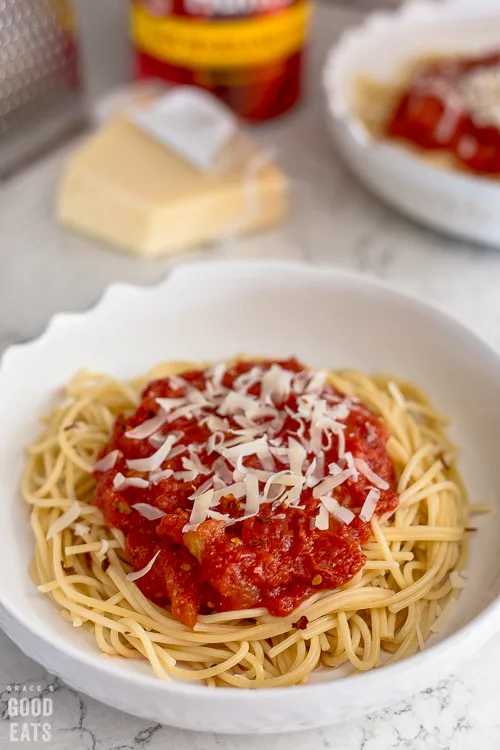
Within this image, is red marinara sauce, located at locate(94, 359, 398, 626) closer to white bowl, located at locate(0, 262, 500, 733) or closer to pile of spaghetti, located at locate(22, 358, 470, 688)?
pile of spaghetti, located at locate(22, 358, 470, 688)

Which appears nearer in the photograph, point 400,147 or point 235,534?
point 235,534

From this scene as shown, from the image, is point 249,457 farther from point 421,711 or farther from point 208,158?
point 208,158

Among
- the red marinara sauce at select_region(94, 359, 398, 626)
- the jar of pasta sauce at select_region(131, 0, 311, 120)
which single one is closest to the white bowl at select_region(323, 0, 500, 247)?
the jar of pasta sauce at select_region(131, 0, 311, 120)

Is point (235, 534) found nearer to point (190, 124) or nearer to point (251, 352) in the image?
point (251, 352)

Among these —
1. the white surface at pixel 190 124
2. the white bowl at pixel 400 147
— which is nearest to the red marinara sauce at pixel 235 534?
the white bowl at pixel 400 147

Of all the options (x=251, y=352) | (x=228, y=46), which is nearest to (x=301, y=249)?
(x=251, y=352)
